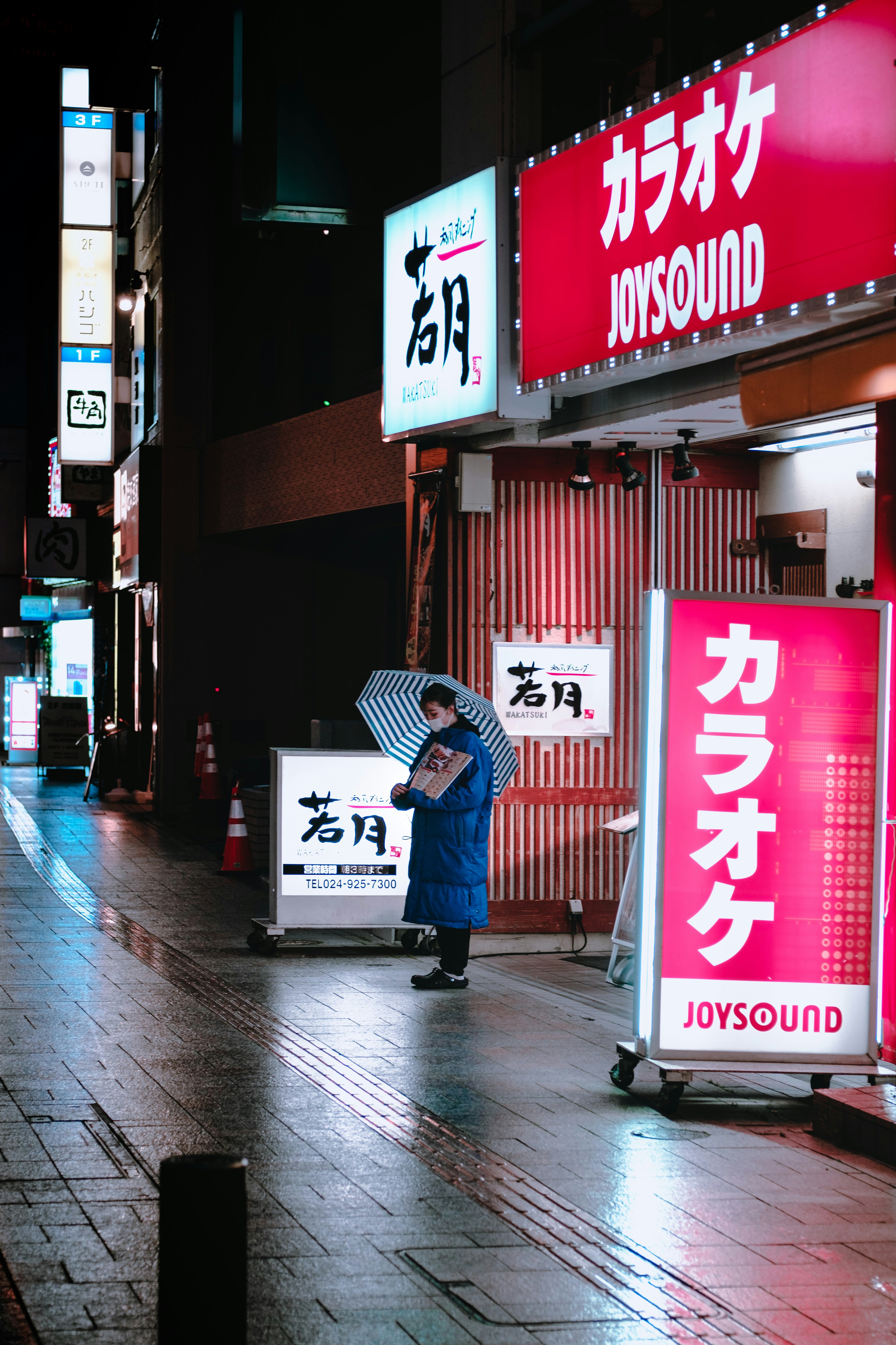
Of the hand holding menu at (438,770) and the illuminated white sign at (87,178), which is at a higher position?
the illuminated white sign at (87,178)

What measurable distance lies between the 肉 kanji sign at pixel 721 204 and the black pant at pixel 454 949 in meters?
3.56

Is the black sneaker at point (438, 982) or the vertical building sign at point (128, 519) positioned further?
the vertical building sign at point (128, 519)

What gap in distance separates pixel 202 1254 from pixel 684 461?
8.25 meters

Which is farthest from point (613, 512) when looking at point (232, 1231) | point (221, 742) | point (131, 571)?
point (131, 571)

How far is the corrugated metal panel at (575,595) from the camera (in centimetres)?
1191

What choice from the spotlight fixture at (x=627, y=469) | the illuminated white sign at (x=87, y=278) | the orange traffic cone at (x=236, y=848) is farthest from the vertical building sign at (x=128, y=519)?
the spotlight fixture at (x=627, y=469)

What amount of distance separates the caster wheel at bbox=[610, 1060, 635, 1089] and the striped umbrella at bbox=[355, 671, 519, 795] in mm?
3306

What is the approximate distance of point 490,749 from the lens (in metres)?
10.8

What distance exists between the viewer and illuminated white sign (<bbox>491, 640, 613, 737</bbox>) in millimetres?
11875

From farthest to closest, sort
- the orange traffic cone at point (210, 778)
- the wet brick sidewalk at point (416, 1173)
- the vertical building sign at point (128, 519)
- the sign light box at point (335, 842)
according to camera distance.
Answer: the vertical building sign at point (128, 519)
the orange traffic cone at point (210, 778)
the sign light box at point (335, 842)
the wet brick sidewalk at point (416, 1173)

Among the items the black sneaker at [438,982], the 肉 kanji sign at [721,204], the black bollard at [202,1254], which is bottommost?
the black sneaker at [438,982]

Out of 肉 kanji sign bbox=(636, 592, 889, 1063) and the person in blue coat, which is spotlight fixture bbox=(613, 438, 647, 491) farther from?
肉 kanji sign bbox=(636, 592, 889, 1063)

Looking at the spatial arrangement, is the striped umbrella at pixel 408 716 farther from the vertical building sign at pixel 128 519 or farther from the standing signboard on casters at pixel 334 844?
the vertical building sign at pixel 128 519

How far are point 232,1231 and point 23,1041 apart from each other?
5386 millimetres
